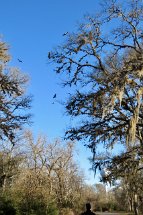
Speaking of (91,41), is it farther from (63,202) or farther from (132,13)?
(63,202)

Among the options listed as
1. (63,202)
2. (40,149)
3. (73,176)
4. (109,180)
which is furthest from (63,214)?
(109,180)

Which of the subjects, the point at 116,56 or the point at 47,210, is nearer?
the point at 116,56

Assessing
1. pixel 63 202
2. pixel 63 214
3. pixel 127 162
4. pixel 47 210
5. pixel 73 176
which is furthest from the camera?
pixel 73 176

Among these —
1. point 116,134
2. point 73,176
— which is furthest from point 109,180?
point 73,176

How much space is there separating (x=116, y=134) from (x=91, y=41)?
15.5 ft

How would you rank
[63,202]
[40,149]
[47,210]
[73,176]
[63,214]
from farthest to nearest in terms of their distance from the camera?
[73,176]
[40,149]
[63,202]
[63,214]
[47,210]

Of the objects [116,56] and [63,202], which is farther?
[63,202]

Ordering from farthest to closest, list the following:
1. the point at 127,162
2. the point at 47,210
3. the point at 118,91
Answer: the point at 47,210, the point at 127,162, the point at 118,91

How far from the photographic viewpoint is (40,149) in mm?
51031

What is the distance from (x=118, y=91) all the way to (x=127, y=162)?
6.27 meters

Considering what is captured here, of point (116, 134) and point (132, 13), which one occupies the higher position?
point (132, 13)

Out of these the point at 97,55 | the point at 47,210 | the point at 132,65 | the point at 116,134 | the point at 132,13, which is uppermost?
the point at 132,13

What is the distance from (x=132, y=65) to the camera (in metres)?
15.6

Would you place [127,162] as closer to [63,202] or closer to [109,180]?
[109,180]
